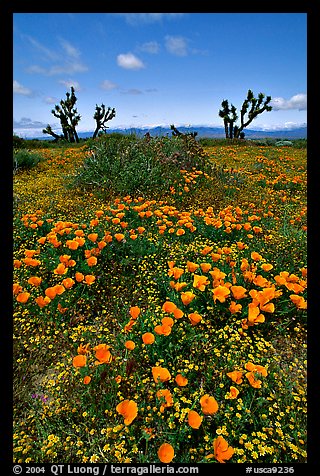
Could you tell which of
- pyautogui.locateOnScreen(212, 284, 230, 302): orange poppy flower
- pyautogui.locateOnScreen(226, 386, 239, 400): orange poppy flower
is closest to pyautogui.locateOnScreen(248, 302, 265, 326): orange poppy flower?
pyautogui.locateOnScreen(212, 284, 230, 302): orange poppy flower

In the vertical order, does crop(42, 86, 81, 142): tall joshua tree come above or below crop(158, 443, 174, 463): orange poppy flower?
above

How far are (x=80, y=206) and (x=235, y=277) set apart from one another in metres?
3.22

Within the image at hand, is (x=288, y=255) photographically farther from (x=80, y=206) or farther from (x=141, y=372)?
(x=80, y=206)

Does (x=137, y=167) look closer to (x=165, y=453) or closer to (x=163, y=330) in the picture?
(x=163, y=330)

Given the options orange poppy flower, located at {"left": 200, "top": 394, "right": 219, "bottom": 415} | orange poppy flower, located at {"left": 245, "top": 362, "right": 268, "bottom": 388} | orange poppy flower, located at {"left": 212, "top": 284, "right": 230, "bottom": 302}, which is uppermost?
orange poppy flower, located at {"left": 212, "top": 284, "right": 230, "bottom": 302}

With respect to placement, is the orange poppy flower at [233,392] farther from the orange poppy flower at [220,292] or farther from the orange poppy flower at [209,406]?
the orange poppy flower at [220,292]

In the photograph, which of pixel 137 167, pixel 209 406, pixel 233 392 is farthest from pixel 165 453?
pixel 137 167

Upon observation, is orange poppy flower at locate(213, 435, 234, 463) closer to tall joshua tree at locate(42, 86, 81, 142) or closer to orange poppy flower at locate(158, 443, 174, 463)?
orange poppy flower at locate(158, 443, 174, 463)

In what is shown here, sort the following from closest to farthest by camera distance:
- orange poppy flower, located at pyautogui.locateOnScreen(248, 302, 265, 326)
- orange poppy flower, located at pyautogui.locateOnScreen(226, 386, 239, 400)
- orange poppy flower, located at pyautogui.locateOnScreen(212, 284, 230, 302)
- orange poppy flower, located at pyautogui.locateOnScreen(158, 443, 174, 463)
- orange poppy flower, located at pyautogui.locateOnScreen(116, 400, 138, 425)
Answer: orange poppy flower, located at pyautogui.locateOnScreen(158, 443, 174, 463), orange poppy flower, located at pyautogui.locateOnScreen(116, 400, 138, 425), orange poppy flower, located at pyautogui.locateOnScreen(226, 386, 239, 400), orange poppy flower, located at pyautogui.locateOnScreen(248, 302, 265, 326), orange poppy flower, located at pyautogui.locateOnScreen(212, 284, 230, 302)

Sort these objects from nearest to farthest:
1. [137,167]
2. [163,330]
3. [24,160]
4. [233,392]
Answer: [233,392] < [163,330] < [137,167] < [24,160]

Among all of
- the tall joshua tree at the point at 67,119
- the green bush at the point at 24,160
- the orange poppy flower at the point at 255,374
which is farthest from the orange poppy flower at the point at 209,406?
the tall joshua tree at the point at 67,119

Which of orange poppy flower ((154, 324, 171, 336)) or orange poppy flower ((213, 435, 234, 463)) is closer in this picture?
orange poppy flower ((213, 435, 234, 463))

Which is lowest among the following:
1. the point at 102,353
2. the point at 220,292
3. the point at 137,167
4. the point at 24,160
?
the point at 102,353
